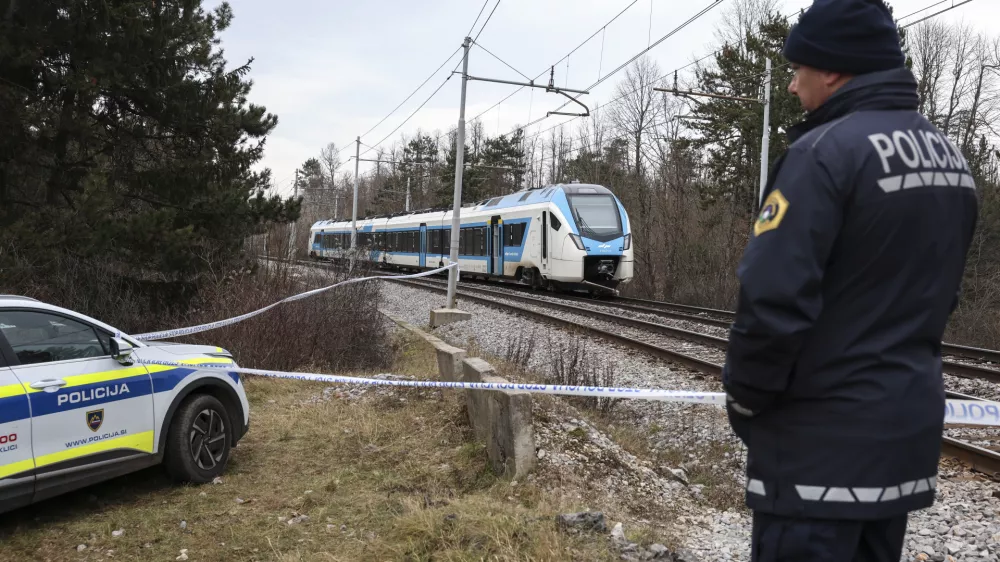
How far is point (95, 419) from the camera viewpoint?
488cm

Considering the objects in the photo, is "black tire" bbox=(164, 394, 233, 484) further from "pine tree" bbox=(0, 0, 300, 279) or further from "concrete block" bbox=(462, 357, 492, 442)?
"pine tree" bbox=(0, 0, 300, 279)

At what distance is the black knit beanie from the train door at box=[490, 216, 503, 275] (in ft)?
76.5

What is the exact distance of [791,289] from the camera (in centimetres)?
185

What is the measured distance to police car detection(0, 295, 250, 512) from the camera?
446 cm

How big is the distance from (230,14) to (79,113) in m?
3.61

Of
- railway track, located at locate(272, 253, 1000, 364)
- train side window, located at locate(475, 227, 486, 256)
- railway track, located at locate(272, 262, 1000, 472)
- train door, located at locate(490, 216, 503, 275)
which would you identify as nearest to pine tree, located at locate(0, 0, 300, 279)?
railway track, located at locate(272, 253, 1000, 364)

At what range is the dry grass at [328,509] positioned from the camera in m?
4.07

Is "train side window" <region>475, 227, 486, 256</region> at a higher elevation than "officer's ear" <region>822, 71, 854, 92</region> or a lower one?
lower

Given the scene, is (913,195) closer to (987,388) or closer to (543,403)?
(543,403)

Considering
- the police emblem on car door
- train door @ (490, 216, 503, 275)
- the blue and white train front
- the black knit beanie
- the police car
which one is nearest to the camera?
the black knit beanie

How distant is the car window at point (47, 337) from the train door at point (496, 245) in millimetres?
20630

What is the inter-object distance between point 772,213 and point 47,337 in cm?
464

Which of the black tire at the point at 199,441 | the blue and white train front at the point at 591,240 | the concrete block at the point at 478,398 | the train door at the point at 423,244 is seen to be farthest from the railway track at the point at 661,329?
the train door at the point at 423,244

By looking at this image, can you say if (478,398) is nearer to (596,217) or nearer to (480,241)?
(596,217)
